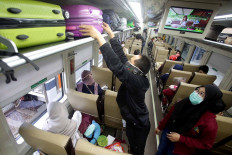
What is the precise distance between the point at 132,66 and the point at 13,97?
Answer: 1.45 metres

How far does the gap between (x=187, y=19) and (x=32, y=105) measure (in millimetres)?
4207

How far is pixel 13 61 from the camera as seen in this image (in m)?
0.51

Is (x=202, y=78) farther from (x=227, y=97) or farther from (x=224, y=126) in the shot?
(x=224, y=126)

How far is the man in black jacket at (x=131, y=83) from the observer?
1.24m

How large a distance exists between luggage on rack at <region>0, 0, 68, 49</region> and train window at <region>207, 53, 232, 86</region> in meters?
4.46

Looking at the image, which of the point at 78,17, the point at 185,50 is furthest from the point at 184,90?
the point at 185,50

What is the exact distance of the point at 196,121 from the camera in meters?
1.59

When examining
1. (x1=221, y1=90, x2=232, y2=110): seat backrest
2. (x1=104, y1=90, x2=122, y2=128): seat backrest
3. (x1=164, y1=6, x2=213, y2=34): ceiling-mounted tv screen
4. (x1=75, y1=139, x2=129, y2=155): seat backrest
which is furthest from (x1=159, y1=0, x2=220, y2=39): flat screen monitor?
(x1=75, y1=139, x2=129, y2=155): seat backrest

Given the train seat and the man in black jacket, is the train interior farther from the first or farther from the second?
the man in black jacket

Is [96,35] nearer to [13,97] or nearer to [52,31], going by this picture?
[52,31]

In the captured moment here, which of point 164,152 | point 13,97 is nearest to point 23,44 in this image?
point 13,97

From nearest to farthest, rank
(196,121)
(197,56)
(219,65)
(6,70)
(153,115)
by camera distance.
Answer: (6,70)
(196,121)
(153,115)
(219,65)
(197,56)

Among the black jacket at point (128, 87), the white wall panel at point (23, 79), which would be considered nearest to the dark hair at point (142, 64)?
the black jacket at point (128, 87)

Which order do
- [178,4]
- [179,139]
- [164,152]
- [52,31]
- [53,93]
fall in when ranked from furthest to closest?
[53,93], [178,4], [164,152], [179,139], [52,31]
